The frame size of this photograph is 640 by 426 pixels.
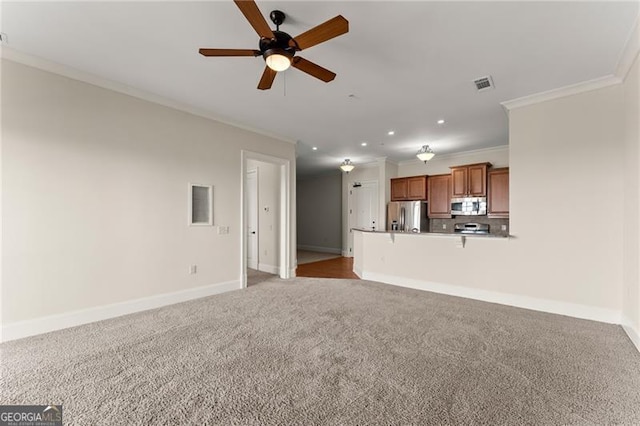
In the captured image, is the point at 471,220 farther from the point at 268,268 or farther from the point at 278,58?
the point at 278,58

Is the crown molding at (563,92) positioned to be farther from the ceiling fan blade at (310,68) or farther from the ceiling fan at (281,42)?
the ceiling fan at (281,42)

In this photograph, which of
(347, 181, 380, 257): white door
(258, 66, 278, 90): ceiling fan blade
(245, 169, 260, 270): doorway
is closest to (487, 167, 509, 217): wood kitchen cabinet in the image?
(347, 181, 380, 257): white door

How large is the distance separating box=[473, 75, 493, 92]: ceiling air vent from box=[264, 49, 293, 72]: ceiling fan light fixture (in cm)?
240

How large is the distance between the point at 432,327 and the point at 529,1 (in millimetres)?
3078

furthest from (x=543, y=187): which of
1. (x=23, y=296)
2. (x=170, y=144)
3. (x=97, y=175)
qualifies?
(x=23, y=296)

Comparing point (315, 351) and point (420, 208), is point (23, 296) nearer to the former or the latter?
point (315, 351)

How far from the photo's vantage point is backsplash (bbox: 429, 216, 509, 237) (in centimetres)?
637

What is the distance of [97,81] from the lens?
3291 mm

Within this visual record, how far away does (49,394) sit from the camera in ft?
6.32

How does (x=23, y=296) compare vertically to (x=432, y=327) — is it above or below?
above

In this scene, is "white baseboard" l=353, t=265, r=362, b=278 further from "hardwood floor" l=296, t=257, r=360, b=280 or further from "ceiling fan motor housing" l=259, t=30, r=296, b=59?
"ceiling fan motor housing" l=259, t=30, r=296, b=59

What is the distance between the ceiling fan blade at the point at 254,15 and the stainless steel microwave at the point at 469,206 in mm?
5906

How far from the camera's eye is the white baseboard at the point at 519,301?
3.33 metres

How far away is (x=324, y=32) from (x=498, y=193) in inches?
225
